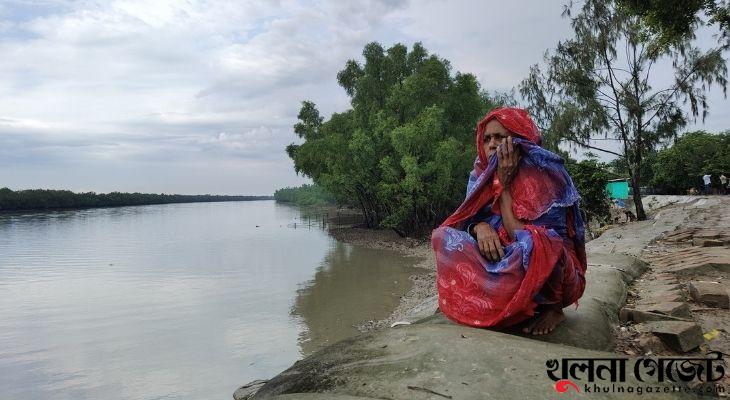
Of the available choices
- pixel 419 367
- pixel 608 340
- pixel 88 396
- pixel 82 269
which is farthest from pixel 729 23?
pixel 82 269

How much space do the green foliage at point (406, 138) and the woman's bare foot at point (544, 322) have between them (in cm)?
1821

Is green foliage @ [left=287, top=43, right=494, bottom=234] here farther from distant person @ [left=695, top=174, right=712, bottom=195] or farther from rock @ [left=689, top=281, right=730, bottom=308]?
rock @ [left=689, top=281, right=730, bottom=308]

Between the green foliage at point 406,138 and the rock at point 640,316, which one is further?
the green foliage at point 406,138

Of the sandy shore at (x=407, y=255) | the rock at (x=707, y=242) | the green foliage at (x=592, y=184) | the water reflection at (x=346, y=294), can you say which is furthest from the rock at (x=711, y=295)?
the green foliage at (x=592, y=184)

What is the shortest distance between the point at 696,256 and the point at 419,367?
5.41 m

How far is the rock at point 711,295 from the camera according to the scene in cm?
394

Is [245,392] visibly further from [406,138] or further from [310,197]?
[310,197]

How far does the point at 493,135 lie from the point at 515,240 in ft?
2.36

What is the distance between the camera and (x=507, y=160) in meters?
2.78

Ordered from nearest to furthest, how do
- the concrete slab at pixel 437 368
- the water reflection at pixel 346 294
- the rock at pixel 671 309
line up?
the concrete slab at pixel 437 368, the rock at pixel 671 309, the water reflection at pixel 346 294

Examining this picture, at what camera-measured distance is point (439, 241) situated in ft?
10.0

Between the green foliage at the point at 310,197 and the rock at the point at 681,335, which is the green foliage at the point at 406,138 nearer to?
the rock at the point at 681,335

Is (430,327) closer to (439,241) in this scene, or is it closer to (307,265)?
(439,241)

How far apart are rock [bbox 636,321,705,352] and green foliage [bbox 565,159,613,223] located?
1251 centimetres
